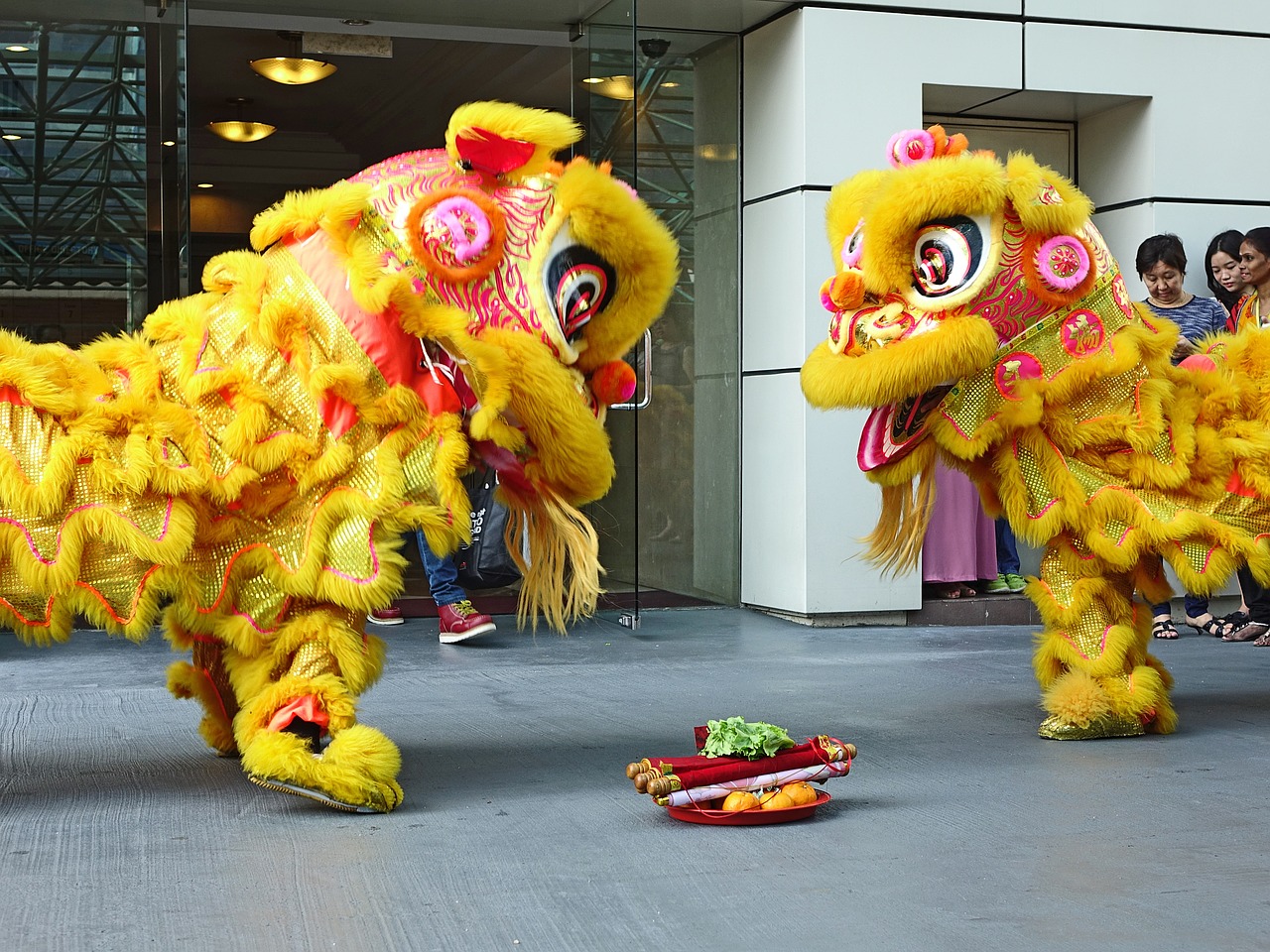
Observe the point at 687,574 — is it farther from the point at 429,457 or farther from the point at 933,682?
the point at 429,457

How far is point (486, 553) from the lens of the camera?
696 centimetres

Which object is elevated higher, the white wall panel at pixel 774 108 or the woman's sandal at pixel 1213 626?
the white wall panel at pixel 774 108

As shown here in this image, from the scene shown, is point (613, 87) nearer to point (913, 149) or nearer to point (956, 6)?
point (956, 6)

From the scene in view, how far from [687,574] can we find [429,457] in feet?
14.1

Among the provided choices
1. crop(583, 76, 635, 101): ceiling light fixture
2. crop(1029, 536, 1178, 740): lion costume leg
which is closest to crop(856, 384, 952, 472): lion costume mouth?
crop(1029, 536, 1178, 740): lion costume leg

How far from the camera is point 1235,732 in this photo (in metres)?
4.45

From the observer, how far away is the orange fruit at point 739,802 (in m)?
3.36

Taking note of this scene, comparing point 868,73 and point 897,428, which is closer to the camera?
point 897,428

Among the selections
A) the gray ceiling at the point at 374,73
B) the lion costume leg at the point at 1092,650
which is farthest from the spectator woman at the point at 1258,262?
the gray ceiling at the point at 374,73

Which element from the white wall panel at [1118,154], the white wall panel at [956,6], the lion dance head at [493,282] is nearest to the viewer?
the lion dance head at [493,282]

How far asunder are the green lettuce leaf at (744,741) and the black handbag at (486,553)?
3.38 m

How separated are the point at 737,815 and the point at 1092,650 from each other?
1439mm

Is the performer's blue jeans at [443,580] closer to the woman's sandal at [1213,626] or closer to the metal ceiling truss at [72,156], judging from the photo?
the metal ceiling truss at [72,156]

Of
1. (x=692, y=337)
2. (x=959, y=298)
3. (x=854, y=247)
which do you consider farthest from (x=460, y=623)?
(x=959, y=298)
